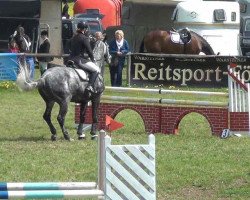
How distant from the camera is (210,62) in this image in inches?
1200

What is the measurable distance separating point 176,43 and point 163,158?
62.7 ft

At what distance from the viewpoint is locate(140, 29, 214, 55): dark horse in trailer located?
36.2 meters

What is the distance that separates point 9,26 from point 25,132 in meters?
20.7

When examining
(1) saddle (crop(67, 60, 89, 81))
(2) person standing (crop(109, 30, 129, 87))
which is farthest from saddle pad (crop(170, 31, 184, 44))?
(1) saddle (crop(67, 60, 89, 81))

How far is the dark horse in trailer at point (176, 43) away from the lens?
36.2m

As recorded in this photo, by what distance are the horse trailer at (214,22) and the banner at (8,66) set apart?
11363 mm

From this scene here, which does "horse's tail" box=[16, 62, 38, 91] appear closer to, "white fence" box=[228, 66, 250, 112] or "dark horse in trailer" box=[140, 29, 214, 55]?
"white fence" box=[228, 66, 250, 112]

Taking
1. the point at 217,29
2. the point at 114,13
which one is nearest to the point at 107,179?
the point at 217,29

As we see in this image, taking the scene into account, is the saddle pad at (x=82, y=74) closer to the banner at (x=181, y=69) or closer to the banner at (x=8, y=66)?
the banner at (x=8, y=66)

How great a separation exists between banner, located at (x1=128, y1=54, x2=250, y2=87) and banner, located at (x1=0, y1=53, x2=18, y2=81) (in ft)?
10.7

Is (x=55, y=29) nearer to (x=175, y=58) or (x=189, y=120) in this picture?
(x=175, y=58)

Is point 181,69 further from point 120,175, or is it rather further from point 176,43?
point 120,175

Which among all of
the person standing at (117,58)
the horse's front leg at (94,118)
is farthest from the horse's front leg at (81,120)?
the person standing at (117,58)

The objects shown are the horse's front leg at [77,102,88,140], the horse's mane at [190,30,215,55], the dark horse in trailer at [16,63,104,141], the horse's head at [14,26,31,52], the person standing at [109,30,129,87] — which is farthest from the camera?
the horse's mane at [190,30,215,55]
